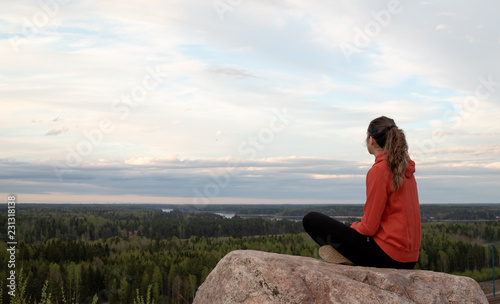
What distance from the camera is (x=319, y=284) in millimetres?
5938

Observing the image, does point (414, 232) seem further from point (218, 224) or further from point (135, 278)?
point (218, 224)

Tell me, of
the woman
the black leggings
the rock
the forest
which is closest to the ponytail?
the woman

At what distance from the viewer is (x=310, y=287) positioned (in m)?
5.93

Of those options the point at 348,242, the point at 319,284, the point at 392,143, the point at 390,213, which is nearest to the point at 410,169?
the point at 392,143

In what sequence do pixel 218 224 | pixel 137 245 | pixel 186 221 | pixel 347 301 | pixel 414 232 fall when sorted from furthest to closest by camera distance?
pixel 186 221 → pixel 218 224 → pixel 137 245 → pixel 414 232 → pixel 347 301

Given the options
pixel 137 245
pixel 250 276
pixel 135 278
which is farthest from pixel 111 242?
pixel 250 276

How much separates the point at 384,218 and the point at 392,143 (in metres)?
Answer: 1.01

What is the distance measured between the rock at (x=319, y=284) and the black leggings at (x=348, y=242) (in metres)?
0.14

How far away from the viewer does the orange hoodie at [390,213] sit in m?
6.05

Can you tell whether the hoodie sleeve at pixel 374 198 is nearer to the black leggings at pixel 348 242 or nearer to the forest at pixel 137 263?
the black leggings at pixel 348 242

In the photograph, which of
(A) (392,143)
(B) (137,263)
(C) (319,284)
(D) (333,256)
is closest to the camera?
(C) (319,284)

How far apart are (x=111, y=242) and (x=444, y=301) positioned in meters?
80.2

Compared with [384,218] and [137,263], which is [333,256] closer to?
[384,218]

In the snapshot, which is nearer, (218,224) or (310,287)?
(310,287)
